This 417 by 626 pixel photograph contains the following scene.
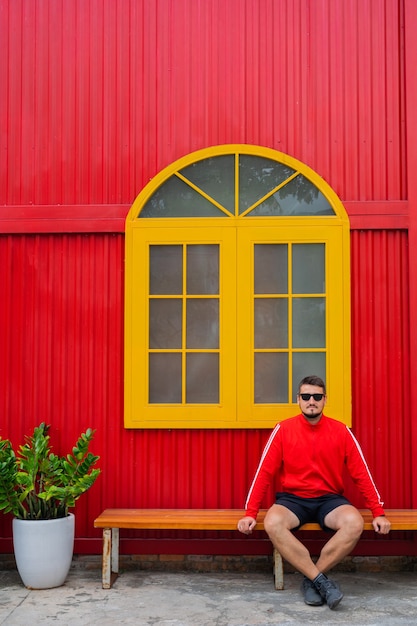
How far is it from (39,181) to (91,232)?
22.5 inches

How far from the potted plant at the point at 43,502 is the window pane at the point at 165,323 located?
850 mm

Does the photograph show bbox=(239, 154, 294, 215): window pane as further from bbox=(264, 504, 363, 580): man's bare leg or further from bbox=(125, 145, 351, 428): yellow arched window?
bbox=(264, 504, 363, 580): man's bare leg

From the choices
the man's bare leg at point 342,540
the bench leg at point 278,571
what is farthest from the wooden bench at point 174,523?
the man's bare leg at point 342,540

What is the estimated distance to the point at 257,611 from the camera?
460cm

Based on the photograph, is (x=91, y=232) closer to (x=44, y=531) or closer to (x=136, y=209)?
(x=136, y=209)

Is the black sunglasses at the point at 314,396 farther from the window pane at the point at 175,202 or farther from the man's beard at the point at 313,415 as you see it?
the window pane at the point at 175,202

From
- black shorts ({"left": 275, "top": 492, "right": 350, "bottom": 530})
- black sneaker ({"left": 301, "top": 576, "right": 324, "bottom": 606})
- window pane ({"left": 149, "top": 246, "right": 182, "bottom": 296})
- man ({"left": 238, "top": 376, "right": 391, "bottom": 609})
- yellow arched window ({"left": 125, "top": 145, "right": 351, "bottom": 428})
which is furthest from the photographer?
window pane ({"left": 149, "top": 246, "right": 182, "bottom": 296})

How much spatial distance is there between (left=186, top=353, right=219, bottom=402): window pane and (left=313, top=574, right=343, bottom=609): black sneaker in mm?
1470

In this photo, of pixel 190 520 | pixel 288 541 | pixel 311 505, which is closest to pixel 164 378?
pixel 190 520

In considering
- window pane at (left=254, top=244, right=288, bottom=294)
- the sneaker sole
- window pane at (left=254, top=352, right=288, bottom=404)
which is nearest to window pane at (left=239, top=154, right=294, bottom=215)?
window pane at (left=254, top=244, right=288, bottom=294)

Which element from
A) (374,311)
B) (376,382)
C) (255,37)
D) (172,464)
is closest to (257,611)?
(172,464)

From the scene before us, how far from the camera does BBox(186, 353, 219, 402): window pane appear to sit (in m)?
5.58

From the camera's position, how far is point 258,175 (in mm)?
5711

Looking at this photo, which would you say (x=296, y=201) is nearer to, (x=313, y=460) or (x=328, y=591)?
(x=313, y=460)
